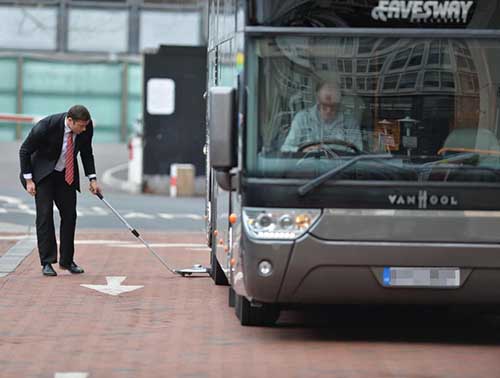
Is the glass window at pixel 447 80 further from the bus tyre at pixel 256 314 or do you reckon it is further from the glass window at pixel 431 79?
the bus tyre at pixel 256 314

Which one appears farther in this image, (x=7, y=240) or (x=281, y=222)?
(x=7, y=240)

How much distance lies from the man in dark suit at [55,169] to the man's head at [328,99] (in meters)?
4.68

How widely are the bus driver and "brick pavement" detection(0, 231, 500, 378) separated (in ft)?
4.59

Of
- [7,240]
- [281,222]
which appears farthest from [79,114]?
[7,240]

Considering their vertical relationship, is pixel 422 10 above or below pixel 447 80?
above

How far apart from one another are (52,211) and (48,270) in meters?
0.58

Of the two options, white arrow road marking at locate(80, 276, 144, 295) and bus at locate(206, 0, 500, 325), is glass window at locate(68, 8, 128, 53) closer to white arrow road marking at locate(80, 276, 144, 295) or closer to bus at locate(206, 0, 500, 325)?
white arrow road marking at locate(80, 276, 144, 295)

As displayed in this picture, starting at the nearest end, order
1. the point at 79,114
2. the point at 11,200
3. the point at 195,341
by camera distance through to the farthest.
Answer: the point at 195,341
the point at 79,114
the point at 11,200

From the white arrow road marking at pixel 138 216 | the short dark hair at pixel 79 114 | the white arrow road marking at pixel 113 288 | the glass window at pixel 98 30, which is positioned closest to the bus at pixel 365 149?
the white arrow road marking at pixel 113 288

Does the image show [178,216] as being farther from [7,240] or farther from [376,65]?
[376,65]

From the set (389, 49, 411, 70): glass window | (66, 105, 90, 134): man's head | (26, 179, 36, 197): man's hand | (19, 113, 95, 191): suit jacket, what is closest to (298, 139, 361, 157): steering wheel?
(389, 49, 411, 70): glass window

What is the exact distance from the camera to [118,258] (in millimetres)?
16766

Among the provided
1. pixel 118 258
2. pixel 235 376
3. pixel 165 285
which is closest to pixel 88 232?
pixel 118 258

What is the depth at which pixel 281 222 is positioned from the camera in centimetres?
973
